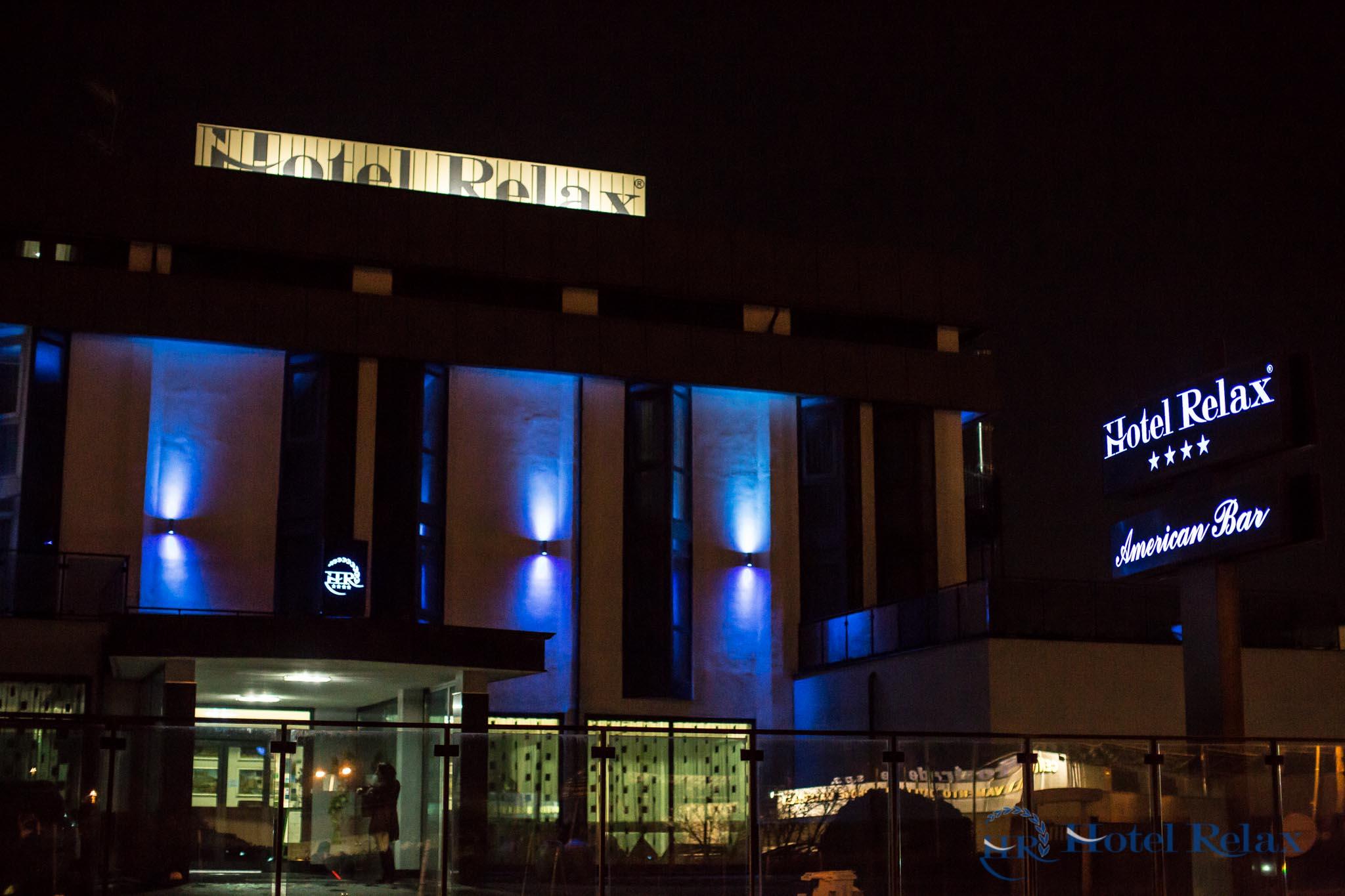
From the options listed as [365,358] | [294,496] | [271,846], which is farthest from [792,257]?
[271,846]

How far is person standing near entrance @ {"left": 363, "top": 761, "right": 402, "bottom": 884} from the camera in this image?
50.8ft

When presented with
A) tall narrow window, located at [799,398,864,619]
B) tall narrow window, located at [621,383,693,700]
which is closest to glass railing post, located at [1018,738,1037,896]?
tall narrow window, located at [621,383,693,700]

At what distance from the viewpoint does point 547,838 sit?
52.1 feet

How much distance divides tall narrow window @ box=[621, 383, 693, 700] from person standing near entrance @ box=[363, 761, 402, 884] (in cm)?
2022

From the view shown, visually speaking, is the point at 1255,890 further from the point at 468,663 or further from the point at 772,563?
the point at 772,563

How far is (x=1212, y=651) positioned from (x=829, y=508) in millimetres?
18928

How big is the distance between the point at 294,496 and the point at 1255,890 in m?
23.4

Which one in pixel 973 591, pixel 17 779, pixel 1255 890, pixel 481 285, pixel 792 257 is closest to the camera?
pixel 17 779

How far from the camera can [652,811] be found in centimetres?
1616

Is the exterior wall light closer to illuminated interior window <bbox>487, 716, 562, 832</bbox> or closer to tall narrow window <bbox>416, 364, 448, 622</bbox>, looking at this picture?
tall narrow window <bbox>416, 364, 448, 622</bbox>

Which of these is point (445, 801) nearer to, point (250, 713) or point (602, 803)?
point (602, 803)

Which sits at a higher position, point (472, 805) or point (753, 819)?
point (472, 805)

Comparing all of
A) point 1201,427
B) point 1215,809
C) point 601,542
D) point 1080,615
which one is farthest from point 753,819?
point 601,542

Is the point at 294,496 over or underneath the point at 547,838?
over
